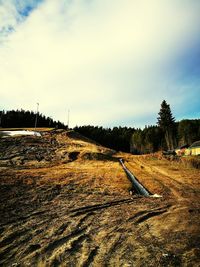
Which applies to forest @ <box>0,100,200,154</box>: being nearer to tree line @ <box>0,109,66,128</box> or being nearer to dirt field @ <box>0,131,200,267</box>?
tree line @ <box>0,109,66,128</box>

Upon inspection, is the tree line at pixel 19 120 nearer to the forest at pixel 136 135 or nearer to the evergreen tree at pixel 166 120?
the forest at pixel 136 135

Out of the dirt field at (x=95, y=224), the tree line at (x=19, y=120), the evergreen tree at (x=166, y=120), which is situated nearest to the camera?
the dirt field at (x=95, y=224)

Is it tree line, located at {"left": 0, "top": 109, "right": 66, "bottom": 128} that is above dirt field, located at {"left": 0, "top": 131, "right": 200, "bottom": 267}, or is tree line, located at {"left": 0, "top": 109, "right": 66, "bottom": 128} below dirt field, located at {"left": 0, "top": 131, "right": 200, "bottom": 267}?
above

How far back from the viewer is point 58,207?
12.1 meters

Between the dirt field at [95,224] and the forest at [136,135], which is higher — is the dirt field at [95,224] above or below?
below

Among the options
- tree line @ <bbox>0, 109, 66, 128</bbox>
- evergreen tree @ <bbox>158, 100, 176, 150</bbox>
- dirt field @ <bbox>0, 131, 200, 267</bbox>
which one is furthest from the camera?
tree line @ <bbox>0, 109, 66, 128</bbox>

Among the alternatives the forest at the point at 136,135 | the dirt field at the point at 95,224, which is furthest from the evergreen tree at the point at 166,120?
the dirt field at the point at 95,224

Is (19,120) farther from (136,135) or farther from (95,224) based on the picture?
(95,224)

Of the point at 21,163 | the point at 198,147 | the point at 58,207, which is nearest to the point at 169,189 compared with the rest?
the point at 58,207

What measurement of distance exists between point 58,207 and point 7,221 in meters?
3.20

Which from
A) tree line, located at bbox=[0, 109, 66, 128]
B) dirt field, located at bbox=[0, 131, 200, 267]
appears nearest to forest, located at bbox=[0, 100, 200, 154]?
tree line, located at bbox=[0, 109, 66, 128]

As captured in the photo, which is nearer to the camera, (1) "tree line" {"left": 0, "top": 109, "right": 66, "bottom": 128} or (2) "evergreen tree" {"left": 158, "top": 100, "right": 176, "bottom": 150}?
(2) "evergreen tree" {"left": 158, "top": 100, "right": 176, "bottom": 150}

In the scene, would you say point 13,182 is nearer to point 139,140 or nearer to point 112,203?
point 112,203

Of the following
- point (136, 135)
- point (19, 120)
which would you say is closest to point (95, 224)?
point (19, 120)
